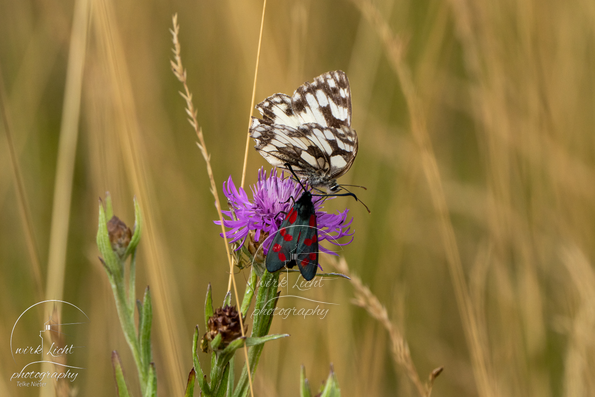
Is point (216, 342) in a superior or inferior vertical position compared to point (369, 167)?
inferior

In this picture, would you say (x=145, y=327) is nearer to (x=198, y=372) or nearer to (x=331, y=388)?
(x=198, y=372)

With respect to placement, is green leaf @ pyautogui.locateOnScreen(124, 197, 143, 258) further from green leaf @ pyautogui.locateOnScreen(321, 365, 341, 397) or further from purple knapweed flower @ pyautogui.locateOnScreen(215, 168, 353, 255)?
green leaf @ pyautogui.locateOnScreen(321, 365, 341, 397)

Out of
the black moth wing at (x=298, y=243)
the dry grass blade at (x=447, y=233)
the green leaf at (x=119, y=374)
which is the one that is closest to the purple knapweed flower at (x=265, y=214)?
the black moth wing at (x=298, y=243)

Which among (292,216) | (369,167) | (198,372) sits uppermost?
(369,167)

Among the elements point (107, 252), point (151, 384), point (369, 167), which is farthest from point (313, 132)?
point (369, 167)

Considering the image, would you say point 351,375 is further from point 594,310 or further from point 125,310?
point 125,310

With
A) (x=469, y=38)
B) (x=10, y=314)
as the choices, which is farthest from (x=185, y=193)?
(x=469, y=38)

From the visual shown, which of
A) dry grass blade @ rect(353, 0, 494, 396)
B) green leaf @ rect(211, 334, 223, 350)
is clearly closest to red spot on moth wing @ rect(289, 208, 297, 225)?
green leaf @ rect(211, 334, 223, 350)

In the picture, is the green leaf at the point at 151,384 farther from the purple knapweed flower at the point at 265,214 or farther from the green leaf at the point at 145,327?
the purple knapweed flower at the point at 265,214
